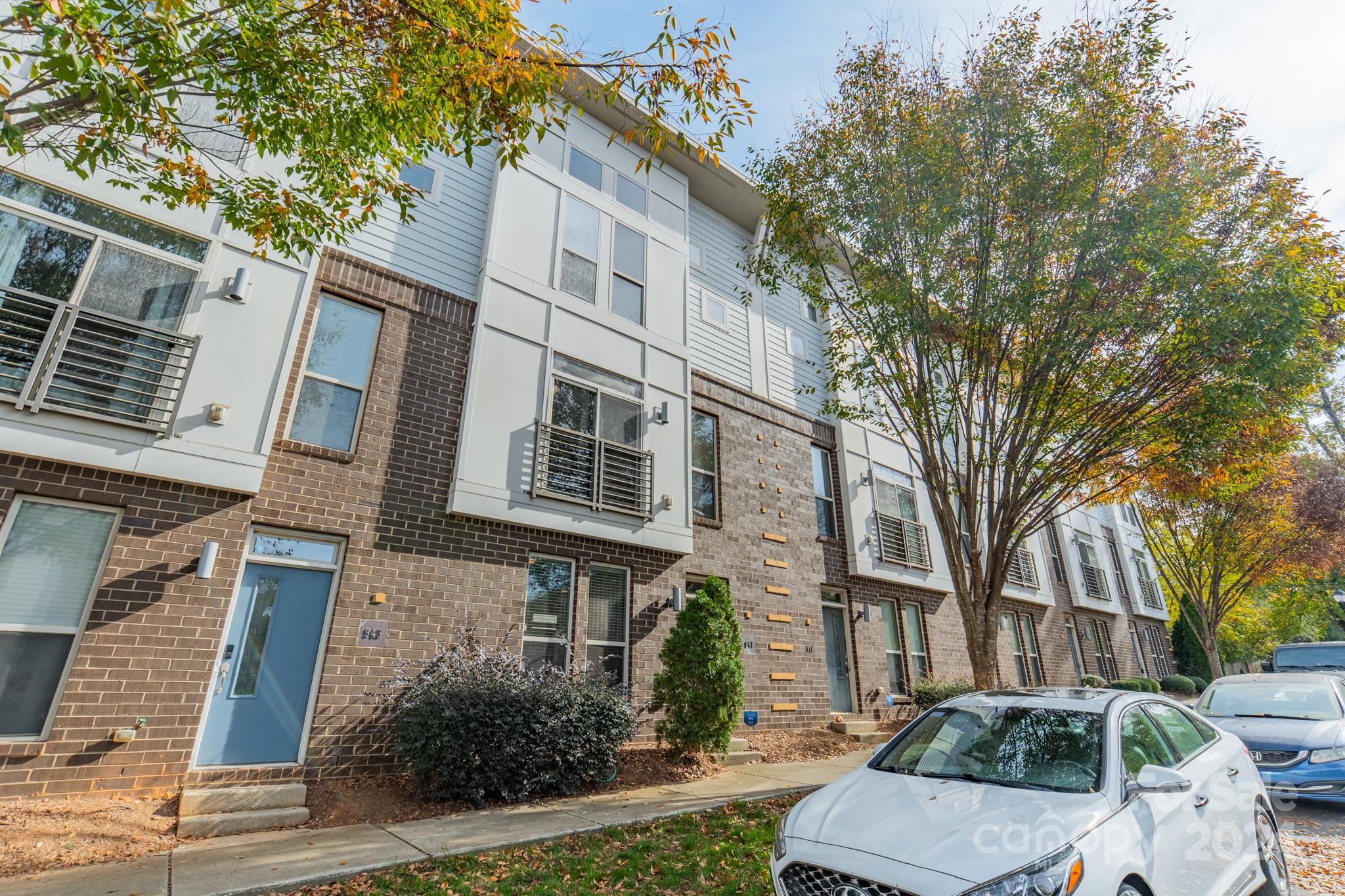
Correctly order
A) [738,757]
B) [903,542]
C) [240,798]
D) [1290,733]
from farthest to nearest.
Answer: [903,542]
[738,757]
[1290,733]
[240,798]

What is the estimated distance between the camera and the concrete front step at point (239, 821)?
17.9 ft

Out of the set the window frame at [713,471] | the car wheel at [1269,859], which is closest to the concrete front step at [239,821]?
the window frame at [713,471]

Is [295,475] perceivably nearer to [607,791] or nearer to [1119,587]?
[607,791]

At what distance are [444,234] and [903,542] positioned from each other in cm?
1229

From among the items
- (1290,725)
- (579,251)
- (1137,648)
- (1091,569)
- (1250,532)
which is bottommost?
(1290,725)

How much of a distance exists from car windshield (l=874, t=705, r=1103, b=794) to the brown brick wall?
5.72 m

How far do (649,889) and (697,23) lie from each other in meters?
6.69

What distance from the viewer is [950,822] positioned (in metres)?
3.32

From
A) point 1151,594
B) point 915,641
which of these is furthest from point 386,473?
point 1151,594

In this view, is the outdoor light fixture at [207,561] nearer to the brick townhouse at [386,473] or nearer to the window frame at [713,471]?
the brick townhouse at [386,473]

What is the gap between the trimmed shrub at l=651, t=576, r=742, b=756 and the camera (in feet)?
28.1

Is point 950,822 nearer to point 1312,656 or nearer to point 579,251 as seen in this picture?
point 579,251

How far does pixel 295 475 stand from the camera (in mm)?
7559

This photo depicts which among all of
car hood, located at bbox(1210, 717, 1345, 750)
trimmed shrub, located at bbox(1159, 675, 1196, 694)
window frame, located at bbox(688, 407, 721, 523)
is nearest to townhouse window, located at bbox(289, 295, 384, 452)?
window frame, located at bbox(688, 407, 721, 523)
